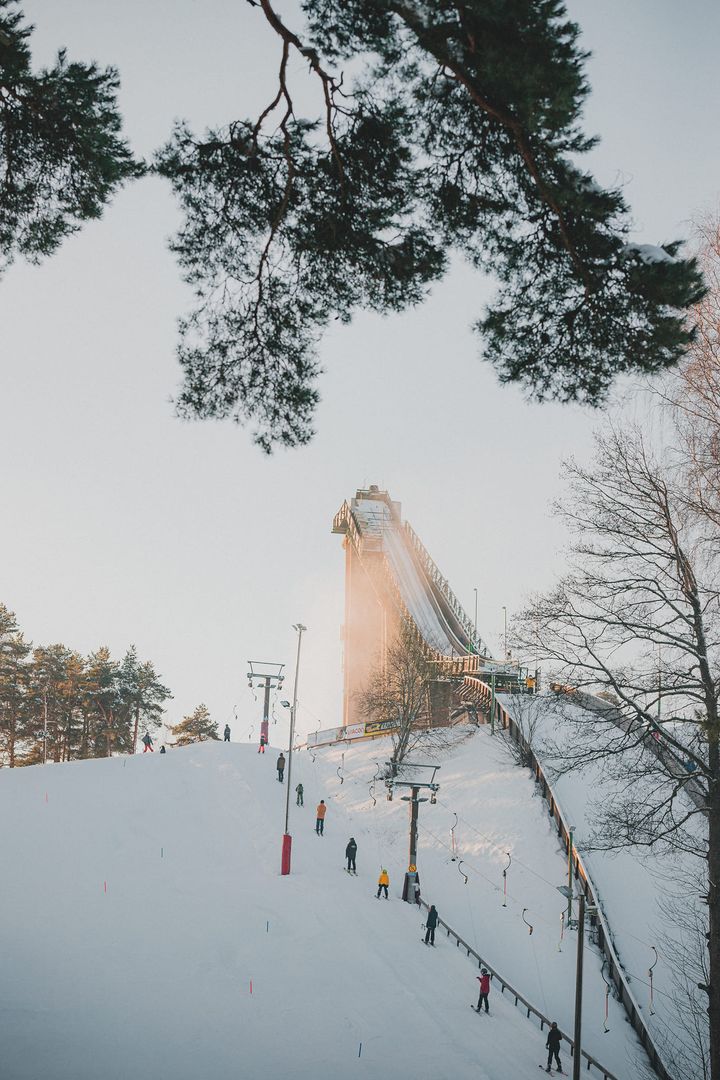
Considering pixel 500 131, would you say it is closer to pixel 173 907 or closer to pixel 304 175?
pixel 304 175

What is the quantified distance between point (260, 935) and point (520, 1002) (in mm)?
6972

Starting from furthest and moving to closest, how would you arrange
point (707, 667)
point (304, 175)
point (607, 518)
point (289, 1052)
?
point (289, 1052), point (607, 518), point (707, 667), point (304, 175)

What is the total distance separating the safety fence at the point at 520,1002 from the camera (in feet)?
51.6

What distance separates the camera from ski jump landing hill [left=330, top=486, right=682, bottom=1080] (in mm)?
20969

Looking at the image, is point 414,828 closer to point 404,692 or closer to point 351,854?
point 351,854

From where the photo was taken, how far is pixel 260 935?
1862 cm

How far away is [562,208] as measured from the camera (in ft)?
25.1

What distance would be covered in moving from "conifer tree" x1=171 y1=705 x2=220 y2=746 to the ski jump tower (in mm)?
13577

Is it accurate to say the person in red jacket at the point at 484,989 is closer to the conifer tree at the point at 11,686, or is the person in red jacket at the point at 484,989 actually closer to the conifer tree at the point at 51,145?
the conifer tree at the point at 51,145

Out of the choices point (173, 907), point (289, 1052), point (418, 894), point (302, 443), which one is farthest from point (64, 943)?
point (302, 443)

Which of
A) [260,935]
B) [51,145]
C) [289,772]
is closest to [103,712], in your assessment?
[289,772]

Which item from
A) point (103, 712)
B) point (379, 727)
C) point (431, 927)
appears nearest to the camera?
point (431, 927)

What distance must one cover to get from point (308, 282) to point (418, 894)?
21.3 m

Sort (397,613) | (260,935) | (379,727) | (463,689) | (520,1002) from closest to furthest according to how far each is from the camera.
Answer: (260,935), (520,1002), (463,689), (379,727), (397,613)
